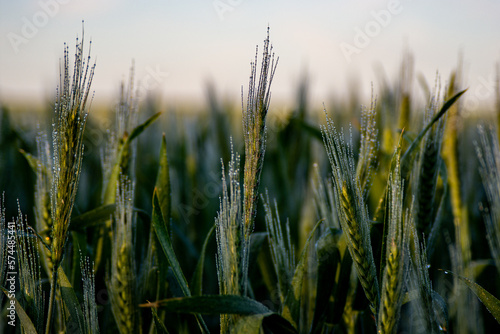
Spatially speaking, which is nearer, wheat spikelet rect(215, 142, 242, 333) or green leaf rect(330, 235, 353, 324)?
wheat spikelet rect(215, 142, 242, 333)

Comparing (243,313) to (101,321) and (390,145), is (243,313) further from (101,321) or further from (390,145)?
(390,145)

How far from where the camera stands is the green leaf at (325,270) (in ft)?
3.23

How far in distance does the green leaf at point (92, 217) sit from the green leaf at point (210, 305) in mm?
405

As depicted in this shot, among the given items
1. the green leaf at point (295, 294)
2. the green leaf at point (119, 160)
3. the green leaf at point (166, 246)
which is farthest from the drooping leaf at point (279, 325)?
the green leaf at point (119, 160)

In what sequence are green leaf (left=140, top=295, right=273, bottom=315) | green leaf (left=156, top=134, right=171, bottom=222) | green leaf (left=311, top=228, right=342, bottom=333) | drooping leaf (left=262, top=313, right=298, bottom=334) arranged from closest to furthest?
green leaf (left=140, top=295, right=273, bottom=315)
drooping leaf (left=262, top=313, right=298, bottom=334)
green leaf (left=311, top=228, right=342, bottom=333)
green leaf (left=156, top=134, right=171, bottom=222)

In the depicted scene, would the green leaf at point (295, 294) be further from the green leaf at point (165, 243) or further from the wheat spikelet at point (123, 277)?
the wheat spikelet at point (123, 277)

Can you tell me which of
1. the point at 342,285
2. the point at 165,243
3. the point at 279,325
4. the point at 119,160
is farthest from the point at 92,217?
the point at 342,285

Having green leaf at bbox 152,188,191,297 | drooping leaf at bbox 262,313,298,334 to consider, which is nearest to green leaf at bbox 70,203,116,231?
green leaf at bbox 152,188,191,297

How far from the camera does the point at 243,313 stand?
2.55 feet

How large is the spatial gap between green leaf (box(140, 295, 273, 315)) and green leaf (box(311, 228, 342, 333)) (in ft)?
0.82

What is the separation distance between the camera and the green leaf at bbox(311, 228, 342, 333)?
99 cm

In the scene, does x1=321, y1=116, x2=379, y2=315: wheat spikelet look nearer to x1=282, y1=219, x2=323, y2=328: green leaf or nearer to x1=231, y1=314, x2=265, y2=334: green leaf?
x1=282, y1=219, x2=323, y2=328: green leaf

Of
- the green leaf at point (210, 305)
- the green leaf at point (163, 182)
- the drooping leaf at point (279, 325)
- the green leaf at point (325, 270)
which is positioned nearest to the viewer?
the green leaf at point (210, 305)

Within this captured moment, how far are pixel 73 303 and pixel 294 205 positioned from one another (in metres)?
1.15
